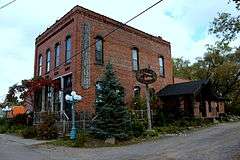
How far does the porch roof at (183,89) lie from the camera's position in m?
28.4

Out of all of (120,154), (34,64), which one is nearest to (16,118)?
(34,64)

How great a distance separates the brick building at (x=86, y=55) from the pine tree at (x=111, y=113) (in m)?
2.87

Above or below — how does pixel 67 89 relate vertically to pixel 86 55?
below

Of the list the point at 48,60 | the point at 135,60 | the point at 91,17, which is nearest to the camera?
the point at 91,17

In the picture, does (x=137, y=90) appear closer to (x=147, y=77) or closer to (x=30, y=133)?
(x=147, y=77)

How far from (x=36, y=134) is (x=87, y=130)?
373 centimetres

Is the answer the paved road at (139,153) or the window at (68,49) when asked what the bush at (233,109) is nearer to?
the window at (68,49)

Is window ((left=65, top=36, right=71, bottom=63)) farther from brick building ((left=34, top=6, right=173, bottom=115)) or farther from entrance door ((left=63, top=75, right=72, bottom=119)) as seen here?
entrance door ((left=63, top=75, right=72, bottom=119))

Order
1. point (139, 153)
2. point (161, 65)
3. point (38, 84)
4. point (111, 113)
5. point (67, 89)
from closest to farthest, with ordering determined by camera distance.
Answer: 1. point (139, 153)
2. point (111, 113)
3. point (67, 89)
4. point (38, 84)
5. point (161, 65)

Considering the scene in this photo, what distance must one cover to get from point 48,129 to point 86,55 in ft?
20.4

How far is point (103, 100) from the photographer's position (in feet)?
66.6

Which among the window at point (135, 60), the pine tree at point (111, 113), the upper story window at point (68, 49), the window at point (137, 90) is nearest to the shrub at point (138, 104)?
the window at point (137, 90)

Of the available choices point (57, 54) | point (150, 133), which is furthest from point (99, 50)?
point (150, 133)

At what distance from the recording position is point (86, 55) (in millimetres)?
23891
